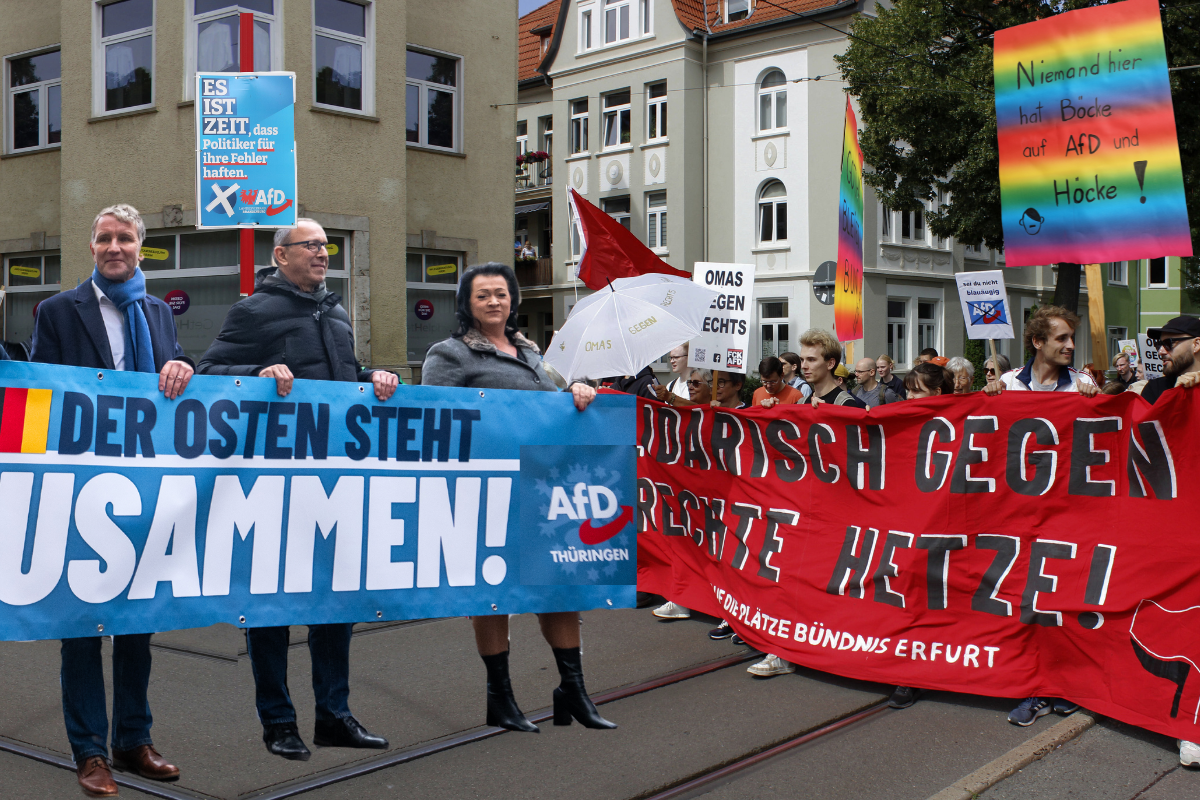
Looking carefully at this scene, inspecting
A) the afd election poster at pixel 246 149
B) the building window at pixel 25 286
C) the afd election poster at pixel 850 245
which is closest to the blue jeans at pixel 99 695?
the afd election poster at pixel 246 149

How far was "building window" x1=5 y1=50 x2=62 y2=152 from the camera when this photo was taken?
57.5 ft

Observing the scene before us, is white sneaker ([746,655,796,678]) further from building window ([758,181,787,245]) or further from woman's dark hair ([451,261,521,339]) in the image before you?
building window ([758,181,787,245])

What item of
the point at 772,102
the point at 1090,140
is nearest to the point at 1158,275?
the point at 772,102

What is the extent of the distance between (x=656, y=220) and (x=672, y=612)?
2865 centimetres

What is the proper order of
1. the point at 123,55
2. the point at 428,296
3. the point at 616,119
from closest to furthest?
the point at 123,55 → the point at 428,296 → the point at 616,119

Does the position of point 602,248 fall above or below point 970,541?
above

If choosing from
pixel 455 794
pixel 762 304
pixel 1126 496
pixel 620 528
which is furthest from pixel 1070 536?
pixel 762 304

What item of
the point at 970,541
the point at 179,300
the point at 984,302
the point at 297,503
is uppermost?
the point at 179,300

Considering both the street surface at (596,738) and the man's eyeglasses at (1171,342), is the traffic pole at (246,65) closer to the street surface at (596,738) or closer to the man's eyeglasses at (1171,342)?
the street surface at (596,738)

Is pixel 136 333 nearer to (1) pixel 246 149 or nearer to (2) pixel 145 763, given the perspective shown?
(2) pixel 145 763

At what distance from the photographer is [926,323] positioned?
1353 inches

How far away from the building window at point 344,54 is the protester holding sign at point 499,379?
39.9 feet

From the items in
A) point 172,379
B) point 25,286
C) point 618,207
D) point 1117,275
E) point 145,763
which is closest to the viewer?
point 172,379

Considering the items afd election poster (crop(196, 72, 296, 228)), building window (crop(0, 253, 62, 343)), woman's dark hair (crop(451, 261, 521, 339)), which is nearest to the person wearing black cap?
woman's dark hair (crop(451, 261, 521, 339))
